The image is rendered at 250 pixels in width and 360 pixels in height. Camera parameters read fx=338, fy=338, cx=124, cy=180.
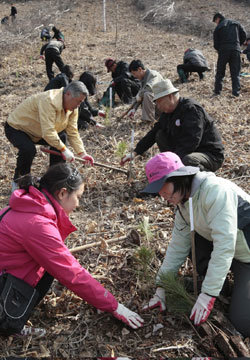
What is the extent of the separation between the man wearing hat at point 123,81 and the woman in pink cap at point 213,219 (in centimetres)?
546

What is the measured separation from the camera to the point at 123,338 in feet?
7.17

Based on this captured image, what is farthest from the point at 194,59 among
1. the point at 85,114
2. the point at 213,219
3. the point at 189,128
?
the point at 213,219

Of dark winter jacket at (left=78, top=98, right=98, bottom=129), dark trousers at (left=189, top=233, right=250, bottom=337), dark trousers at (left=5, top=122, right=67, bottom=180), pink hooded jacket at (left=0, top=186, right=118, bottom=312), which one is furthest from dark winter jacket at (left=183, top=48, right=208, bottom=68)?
pink hooded jacket at (left=0, top=186, right=118, bottom=312)

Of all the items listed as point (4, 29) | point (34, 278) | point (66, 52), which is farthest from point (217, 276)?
point (4, 29)

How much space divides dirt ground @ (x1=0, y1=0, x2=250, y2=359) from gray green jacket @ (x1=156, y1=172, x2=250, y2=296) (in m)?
0.45

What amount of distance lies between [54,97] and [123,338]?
8.11ft

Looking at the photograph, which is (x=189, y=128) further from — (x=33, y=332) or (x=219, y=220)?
(x=33, y=332)

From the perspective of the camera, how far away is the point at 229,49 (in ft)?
23.0

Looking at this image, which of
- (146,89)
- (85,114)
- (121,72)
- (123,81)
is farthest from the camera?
(121,72)

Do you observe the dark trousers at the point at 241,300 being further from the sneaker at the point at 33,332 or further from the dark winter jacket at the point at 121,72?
the dark winter jacket at the point at 121,72

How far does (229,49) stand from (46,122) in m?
5.02

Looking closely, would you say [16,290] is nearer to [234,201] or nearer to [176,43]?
[234,201]

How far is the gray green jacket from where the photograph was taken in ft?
6.47

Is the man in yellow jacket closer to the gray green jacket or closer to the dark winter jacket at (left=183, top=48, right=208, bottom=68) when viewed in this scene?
the gray green jacket
